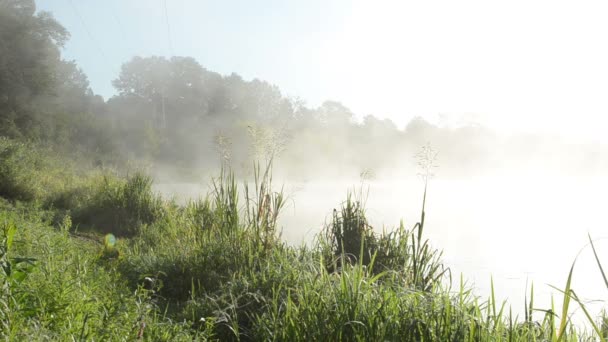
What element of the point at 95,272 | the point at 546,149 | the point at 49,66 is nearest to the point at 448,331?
the point at 95,272

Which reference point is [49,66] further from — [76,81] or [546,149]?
[546,149]

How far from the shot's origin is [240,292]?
324 cm

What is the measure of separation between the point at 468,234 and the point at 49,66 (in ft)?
53.1

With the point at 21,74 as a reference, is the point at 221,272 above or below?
below

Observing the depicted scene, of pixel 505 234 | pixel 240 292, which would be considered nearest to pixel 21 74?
pixel 505 234

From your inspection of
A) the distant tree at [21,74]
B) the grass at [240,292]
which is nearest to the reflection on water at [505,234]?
the grass at [240,292]

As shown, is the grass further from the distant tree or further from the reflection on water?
the distant tree

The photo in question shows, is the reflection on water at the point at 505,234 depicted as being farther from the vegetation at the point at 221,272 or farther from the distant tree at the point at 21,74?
the distant tree at the point at 21,74

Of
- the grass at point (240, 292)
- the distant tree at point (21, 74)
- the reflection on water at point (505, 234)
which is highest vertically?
the distant tree at point (21, 74)

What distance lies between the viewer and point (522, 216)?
14102mm

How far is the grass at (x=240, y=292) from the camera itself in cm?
204

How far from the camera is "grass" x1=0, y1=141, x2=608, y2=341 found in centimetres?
204

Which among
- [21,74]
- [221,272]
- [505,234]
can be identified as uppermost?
[21,74]

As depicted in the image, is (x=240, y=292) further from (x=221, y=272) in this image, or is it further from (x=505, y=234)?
(x=505, y=234)
